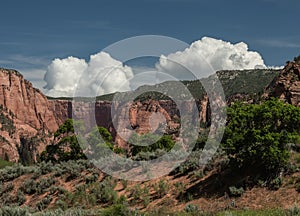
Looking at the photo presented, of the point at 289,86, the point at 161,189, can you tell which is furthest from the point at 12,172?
the point at 289,86

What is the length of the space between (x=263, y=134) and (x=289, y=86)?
51704 mm

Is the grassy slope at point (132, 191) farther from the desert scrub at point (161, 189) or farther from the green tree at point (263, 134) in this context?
the green tree at point (263, 134)

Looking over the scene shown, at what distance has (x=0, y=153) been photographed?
11394 centimetres

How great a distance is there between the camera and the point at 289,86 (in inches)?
2633

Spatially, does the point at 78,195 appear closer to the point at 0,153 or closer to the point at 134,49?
the point at 134,49

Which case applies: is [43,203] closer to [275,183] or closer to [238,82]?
[275,183]

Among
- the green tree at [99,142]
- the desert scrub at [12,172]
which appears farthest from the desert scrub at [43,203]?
the green tree at [99,142]

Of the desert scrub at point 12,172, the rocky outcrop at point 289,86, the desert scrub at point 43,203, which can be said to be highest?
the rocky outcrop at point 289,86

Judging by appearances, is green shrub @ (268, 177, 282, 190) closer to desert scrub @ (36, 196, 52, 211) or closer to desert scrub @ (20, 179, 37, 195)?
desert scrub @ (36, 196, 52, 211)

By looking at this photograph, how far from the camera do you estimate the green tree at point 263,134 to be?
→ 60.4ft

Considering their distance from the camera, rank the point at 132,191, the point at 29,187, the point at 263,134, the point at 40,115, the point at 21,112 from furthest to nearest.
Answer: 1. the point at 40,115
2. the point at 21,112
3. the point at 29,187
4. the point at 132,191
5. the point at 263,134

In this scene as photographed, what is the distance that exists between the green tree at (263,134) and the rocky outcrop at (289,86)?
144 ft

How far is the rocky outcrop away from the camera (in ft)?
208

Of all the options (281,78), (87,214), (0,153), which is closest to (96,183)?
(87,214)
